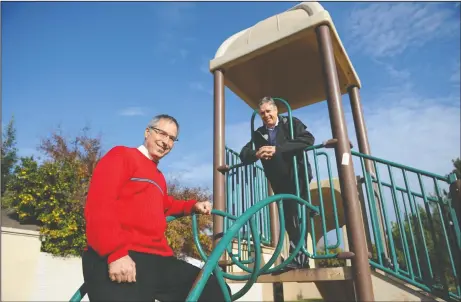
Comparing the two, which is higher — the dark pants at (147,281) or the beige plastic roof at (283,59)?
the beige plastic roof at (283,59)

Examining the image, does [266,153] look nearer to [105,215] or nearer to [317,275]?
[317,275]

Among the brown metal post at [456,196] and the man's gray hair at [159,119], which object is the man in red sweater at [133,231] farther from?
the brown metal post at [456,196]

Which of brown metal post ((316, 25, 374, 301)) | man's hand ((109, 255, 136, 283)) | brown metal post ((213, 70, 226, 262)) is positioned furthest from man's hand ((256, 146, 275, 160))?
man's hand ((109, 255, 136, 283))

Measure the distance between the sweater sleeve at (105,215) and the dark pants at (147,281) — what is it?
93mm

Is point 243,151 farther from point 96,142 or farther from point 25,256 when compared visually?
point 96,142

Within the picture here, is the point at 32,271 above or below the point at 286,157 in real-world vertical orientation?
below

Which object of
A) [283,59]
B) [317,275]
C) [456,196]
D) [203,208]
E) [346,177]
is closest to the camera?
[203,208]

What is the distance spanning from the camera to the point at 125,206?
1.49 meters

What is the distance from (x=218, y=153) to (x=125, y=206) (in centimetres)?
256

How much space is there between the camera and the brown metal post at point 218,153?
3587 mm

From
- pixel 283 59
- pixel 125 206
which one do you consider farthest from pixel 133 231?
pixel 283 59

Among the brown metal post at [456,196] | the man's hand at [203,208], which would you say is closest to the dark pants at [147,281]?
the man's hand at [203,208]

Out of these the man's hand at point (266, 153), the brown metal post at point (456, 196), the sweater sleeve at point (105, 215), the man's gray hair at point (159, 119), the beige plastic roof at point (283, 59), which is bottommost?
the sweater sleeve at point (105, 215)

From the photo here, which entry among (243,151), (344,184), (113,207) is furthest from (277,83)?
(113,207)
